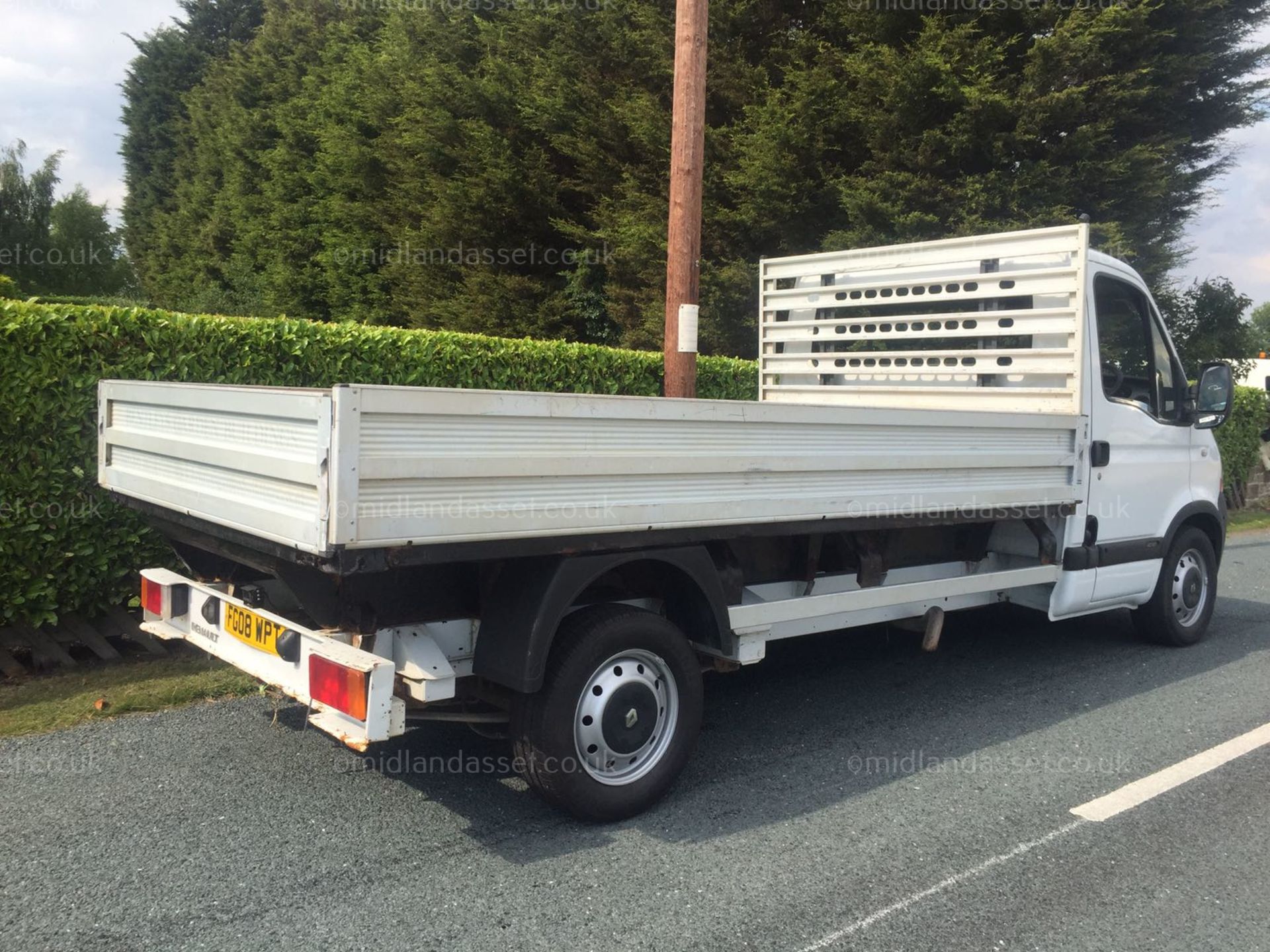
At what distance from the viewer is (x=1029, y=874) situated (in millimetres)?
3422

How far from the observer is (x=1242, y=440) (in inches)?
596

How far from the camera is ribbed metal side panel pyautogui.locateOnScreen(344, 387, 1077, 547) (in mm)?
2943

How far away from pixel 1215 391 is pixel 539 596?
185 inches

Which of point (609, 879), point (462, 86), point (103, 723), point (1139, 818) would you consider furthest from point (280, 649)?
point (462, 86)

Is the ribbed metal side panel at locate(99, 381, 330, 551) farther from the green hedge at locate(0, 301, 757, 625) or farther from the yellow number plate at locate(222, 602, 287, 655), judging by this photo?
the green hedge at locate(0, 301, 757, 625)

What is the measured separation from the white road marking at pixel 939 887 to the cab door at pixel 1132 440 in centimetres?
243

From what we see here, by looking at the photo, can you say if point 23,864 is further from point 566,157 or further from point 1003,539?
point 566,157

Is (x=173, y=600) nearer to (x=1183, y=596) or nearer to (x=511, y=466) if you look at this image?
(x=511, y=466)

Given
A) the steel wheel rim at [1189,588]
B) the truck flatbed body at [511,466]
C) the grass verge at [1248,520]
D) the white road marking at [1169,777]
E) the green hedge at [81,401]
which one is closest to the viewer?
the truck flatbed body at [511,466]

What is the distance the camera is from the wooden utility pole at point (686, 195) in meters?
7.61

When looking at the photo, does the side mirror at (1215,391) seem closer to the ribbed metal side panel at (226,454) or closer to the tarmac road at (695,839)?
the tarmac road at (695,839)

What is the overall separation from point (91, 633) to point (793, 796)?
4105 millimetres

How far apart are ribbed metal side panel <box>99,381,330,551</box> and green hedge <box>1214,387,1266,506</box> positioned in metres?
14.7

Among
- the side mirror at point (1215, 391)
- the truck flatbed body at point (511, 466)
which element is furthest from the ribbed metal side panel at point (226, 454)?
the side mirror at point (1215, 391)
